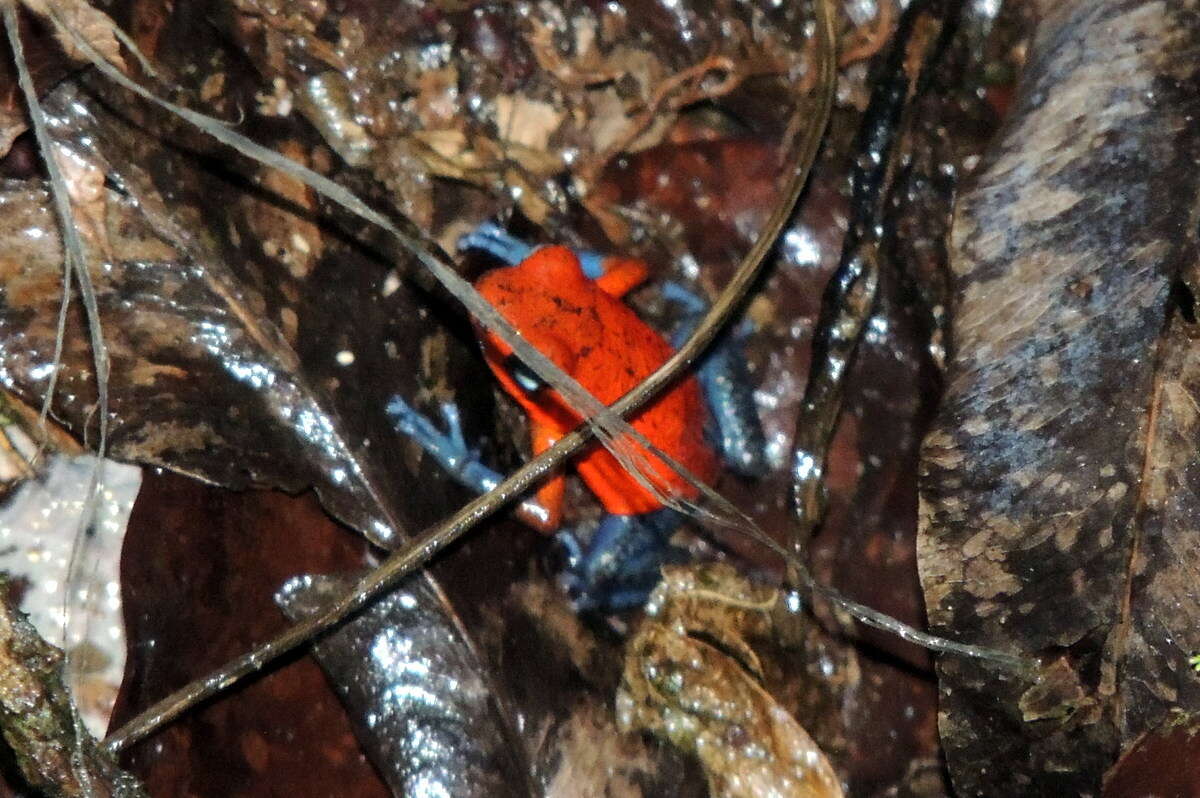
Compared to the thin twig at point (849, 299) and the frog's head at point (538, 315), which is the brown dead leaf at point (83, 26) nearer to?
the frog's head at point (538, 315)

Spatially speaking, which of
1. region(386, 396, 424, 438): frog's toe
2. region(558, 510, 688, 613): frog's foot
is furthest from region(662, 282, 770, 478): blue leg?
region(386, 396, 424, 438): frog's toe

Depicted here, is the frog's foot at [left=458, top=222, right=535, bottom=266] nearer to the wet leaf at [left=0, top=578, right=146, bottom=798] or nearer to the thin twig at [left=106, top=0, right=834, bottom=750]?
the thin twig at [left=106, top=0, right=834, bottom=750]

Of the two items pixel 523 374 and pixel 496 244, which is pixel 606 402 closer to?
pixel 523 374

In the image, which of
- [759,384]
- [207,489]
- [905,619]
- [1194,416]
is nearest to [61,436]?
[207,489]

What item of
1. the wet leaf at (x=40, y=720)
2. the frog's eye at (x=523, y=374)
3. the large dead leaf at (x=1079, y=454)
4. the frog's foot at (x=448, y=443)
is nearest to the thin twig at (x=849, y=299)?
the large dead leaf at (x=1079, y=454)

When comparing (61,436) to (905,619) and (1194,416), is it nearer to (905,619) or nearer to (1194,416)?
(905,619)

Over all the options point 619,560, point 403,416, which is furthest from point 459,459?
point 619,560
